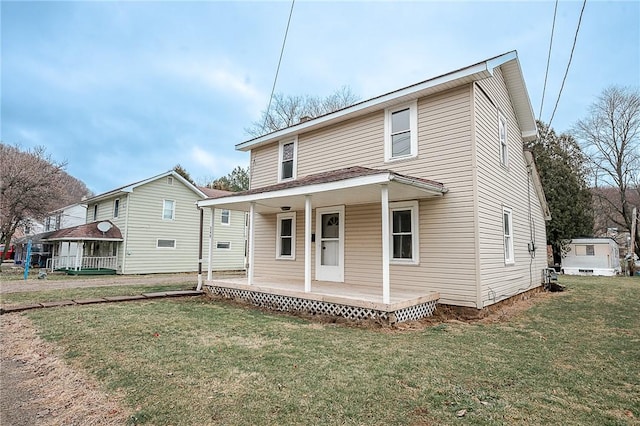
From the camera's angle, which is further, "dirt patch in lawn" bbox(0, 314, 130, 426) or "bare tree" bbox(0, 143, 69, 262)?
"bare tree" bbox(0, 143, 69, 262)

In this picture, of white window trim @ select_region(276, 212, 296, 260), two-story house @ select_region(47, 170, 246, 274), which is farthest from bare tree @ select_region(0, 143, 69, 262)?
white window trim @ select_region(276, 212, 296, 260)

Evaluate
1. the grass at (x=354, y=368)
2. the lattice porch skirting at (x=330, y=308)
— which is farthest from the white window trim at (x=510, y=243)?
the lattice porch skirting at (x=330, y=308)

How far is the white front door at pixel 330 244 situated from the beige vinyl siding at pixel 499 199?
356cm

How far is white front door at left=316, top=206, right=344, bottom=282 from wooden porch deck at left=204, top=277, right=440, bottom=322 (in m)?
0.39

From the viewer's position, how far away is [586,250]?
72.5 ft

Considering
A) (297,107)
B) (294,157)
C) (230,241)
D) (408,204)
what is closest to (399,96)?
(408,204)

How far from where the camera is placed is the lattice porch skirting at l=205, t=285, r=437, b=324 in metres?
6.14

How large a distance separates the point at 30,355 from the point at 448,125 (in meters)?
8.46

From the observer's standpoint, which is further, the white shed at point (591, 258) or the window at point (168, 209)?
the white shed at point (591, 258)

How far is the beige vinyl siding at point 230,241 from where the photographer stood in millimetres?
21531

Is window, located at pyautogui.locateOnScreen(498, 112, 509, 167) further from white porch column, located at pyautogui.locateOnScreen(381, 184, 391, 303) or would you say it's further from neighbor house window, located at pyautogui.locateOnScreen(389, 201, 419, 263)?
white porch column, located at pyautogui.locateOnScreen(381, 184, 391, 303)

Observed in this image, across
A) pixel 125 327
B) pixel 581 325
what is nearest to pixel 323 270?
pixel 125 327

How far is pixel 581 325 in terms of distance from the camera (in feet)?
21.1

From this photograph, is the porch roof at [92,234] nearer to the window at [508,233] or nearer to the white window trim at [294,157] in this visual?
the white window trim at [294,157]
